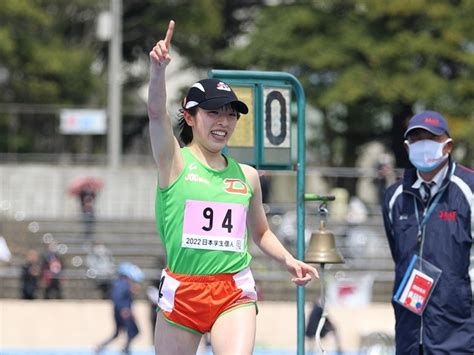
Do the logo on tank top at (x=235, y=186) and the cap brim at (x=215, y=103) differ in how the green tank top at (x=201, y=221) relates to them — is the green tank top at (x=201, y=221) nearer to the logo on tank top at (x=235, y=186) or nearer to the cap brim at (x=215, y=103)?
the logo on tank top at (x=235, y=186)

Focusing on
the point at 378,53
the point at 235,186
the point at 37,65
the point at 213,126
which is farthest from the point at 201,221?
the point at 37,65

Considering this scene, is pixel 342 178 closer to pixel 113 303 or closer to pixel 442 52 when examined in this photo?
pixel 442 52

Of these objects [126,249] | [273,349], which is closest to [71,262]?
[126,249]

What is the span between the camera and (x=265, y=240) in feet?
22.5

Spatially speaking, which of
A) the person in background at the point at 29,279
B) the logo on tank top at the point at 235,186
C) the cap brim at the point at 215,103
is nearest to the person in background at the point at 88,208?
the person in background at the point at 29,279

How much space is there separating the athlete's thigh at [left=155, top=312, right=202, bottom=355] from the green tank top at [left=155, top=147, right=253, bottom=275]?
0.29 m

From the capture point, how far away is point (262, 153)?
8.25 metres

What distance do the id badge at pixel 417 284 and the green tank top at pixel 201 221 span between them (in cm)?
130

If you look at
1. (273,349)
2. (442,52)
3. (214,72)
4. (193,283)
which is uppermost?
(442,52)

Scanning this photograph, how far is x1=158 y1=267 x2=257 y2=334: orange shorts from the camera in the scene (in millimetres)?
6422

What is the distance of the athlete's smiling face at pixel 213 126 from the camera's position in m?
6.48

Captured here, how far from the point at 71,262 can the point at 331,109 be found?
1344 cm

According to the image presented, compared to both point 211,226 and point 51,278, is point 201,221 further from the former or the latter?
point 51,278

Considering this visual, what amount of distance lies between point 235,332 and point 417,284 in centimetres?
141
